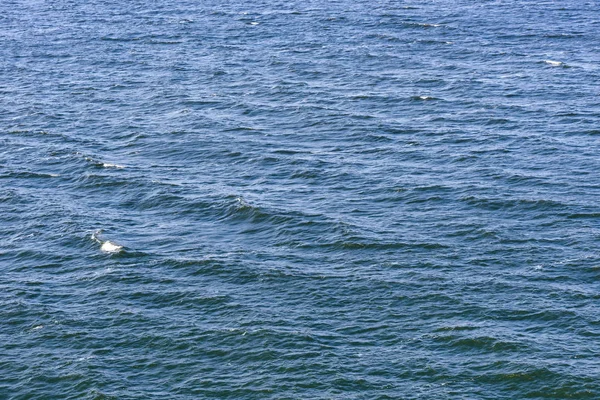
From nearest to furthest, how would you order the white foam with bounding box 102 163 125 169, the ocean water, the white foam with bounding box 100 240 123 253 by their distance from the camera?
the ocean water < the white foam with bounding box 100 240 123 253 < the white foam with bounding box 102 163 125 169

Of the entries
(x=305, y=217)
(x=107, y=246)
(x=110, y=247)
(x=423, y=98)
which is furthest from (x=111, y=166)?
(x=423, y=98)

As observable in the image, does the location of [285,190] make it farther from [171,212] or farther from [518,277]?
[518,277]

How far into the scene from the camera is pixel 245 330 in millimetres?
63219

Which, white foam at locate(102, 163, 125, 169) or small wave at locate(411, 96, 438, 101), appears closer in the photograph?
white foam at locate(102, 163, 125, 169)

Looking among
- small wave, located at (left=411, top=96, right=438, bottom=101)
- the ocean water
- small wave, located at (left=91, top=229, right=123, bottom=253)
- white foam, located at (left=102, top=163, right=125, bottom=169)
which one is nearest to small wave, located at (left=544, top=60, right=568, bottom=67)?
the ocean water

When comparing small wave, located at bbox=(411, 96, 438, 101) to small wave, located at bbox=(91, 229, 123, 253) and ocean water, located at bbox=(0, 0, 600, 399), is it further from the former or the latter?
small wave, located at bbox=(91, 229, 123, 253)

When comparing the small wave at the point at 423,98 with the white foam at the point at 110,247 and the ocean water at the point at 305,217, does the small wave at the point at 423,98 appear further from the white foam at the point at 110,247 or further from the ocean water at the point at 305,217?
the white foam at the point at 110,247

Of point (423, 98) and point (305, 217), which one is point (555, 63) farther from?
point (305, 217)

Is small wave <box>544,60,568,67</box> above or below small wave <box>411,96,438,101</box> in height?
above

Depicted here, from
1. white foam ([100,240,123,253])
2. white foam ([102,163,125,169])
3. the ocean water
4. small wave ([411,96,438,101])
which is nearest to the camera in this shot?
the ocean water

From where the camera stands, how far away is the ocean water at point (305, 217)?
59.7 metres

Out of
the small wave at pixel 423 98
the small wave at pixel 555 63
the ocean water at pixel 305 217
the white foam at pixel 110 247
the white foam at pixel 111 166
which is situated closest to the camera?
the ocean water at pixel 305 217

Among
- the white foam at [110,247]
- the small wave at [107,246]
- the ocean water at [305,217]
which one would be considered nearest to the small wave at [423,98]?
the ocean water at [305,217]

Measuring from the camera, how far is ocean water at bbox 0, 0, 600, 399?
59688 mm
